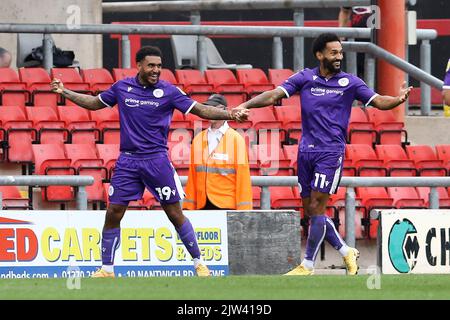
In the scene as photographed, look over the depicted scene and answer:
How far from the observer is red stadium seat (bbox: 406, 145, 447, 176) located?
18812 millimetres

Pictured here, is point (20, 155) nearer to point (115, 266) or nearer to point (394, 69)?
point (115, 266)

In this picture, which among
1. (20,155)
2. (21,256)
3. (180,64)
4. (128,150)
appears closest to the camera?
(128,150)

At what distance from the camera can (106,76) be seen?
2016cm

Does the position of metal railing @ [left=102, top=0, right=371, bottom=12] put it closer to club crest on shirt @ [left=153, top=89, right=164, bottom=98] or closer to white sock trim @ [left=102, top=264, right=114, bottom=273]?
club crest on shirt @ [left=153, top=89, right=164, bottom=98]

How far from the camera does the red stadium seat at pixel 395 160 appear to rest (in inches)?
730

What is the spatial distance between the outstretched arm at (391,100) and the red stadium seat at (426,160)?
5067 millimetres

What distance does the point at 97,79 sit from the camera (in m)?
20.1

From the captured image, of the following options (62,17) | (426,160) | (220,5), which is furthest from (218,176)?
(220,5)

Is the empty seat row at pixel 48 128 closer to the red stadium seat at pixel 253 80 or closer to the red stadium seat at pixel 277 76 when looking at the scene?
the red stadium seat at pixel 253 80

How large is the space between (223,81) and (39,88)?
105 inches

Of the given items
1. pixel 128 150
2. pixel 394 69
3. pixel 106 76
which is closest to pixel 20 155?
pixel 106 76

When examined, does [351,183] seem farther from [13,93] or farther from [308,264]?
[13,93]

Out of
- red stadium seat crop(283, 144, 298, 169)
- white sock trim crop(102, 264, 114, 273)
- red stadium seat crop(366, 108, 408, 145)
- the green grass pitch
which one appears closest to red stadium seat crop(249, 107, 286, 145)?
red stadium seat crop(283, 144, 298, 169)

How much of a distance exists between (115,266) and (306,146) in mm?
2391
